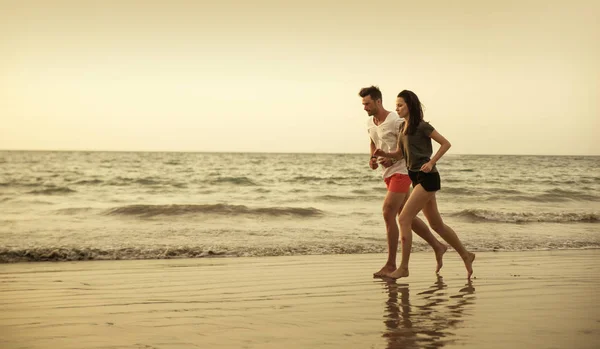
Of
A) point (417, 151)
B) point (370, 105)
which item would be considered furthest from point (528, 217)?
point (417, 151)

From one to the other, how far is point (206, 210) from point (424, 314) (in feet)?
43.7

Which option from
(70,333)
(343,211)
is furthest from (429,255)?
(343,211)

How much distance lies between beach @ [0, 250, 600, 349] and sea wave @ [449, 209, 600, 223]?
862 cm

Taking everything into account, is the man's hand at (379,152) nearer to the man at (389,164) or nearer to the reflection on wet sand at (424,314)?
the man at (389,164)

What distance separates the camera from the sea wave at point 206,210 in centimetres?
1753

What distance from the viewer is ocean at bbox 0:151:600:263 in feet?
36.3

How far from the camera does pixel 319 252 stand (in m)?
10.7

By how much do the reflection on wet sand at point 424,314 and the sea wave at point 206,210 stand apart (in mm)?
10923

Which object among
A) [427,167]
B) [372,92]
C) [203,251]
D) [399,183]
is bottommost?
[203,251]

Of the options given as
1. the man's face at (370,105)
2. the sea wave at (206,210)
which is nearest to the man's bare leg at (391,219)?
the man's face at (370,105)

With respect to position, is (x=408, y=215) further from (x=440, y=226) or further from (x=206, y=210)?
(x=206, y=210)

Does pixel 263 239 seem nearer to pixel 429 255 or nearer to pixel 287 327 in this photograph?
pixel 429 255

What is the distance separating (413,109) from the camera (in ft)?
23.3

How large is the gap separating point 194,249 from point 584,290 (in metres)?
5.81
